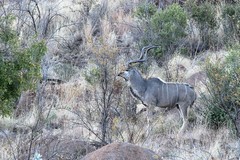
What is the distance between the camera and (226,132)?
1092 cm

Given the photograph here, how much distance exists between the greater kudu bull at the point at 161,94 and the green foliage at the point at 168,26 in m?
4.70

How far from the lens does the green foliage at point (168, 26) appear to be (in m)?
16.6

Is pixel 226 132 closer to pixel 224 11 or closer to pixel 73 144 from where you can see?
pixel 73 144

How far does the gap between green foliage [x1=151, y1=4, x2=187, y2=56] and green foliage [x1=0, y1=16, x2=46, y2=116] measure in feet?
29.7

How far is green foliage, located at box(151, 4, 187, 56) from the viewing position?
54.4ft

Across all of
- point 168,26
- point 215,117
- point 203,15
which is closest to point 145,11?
point 203,15

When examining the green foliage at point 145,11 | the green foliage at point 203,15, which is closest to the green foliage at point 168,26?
the green foliage at point 203,15

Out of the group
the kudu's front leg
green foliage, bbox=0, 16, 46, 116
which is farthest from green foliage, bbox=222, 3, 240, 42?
green foliage, bbox=0, 16, 46, 116

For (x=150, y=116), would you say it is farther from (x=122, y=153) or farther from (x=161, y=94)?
(x=122, y=153)

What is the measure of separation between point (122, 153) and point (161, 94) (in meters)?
4.78

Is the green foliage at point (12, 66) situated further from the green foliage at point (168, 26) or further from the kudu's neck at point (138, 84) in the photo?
the green foliage at point (168, 26)

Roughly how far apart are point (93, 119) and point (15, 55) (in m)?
4.46

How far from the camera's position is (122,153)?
720 centimetres

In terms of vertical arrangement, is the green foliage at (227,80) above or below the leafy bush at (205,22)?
below
